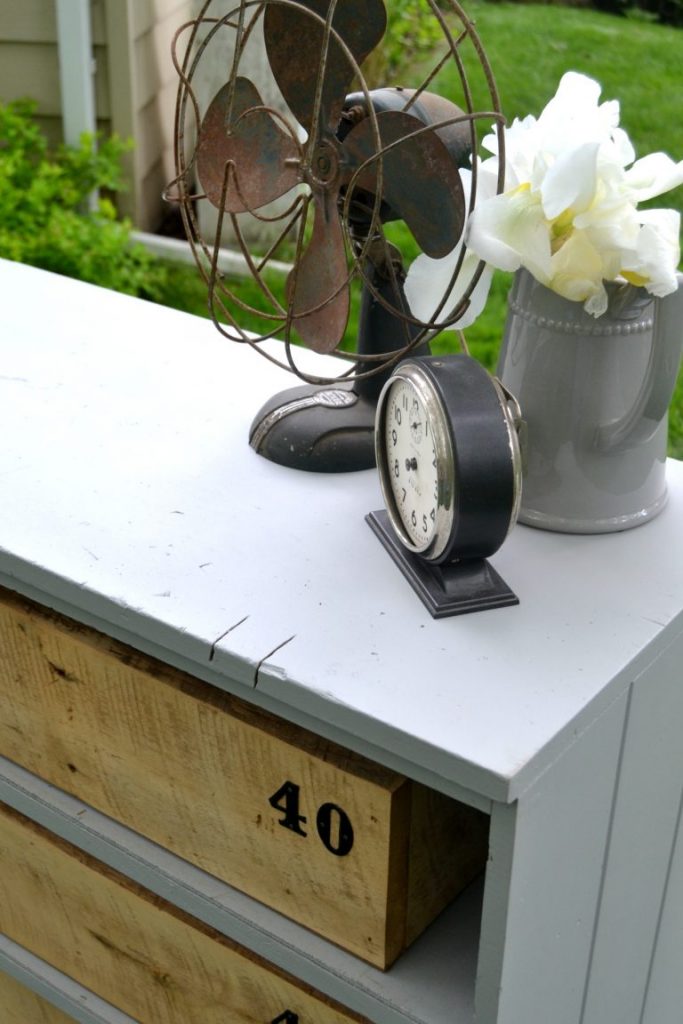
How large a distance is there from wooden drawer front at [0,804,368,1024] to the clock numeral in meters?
0.19

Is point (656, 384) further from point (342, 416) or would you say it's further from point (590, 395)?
point (342, 416)

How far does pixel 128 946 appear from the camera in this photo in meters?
1.38

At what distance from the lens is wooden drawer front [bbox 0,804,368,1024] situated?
126 centimetres

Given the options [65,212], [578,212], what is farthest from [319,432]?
[65,212]

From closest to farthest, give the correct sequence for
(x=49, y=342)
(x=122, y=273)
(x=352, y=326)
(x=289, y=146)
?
(x=289, y=146)
(x=49, y=342)
(x=352, y=326)
(x=122, y=273)

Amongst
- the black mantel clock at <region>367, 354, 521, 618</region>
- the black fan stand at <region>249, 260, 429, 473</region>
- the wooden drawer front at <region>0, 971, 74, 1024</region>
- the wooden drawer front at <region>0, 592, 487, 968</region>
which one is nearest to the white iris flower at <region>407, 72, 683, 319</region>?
the black mantel clock at <region>367, 354, 521, 618</region>

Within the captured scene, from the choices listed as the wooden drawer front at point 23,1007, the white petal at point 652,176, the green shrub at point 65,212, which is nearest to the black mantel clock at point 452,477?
the white petal at point 652,176

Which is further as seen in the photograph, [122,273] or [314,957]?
[122,273]

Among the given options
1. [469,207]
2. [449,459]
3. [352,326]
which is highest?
[469,207]

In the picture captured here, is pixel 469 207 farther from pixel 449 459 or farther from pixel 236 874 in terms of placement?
pixel 236 874

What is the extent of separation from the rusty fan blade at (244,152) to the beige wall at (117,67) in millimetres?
2302

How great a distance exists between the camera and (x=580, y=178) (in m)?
1.03

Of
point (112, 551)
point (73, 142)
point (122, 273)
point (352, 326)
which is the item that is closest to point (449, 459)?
point (112, 551)

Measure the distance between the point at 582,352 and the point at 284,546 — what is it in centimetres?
34
